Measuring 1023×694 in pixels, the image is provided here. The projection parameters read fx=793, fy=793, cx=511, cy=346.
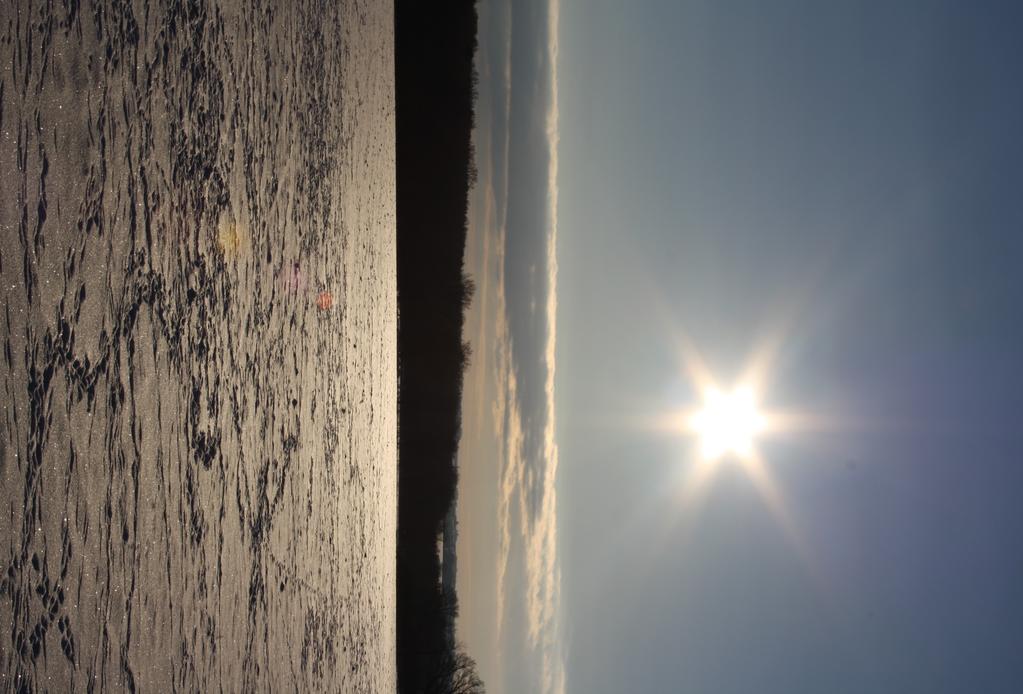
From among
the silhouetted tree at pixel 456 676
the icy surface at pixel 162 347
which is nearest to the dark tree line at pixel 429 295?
the silhouetted tree at pixel 456 676

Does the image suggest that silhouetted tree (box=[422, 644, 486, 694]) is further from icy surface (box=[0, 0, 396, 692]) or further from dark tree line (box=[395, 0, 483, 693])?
icy surface (box=[0, 0, 396, 692])

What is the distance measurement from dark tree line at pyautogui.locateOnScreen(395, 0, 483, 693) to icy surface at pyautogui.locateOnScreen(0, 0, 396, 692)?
27.0 ft

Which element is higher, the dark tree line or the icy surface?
the dark tree line

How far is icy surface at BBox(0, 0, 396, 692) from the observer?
10.3 inches

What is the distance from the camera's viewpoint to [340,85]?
1.02 meters

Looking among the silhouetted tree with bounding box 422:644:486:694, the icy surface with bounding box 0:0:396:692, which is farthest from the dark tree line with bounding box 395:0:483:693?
the icy surface with bounding box 0:0:396:692

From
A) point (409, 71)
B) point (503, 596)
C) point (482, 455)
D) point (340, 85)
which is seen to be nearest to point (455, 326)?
point (482, 455)

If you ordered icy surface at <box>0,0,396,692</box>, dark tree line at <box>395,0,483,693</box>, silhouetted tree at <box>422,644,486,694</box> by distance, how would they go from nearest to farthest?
icy surface at <box>0,0,396,692</box> < dark tree line at <box>395,0,483,693</box> < silhouetted tree at <box>422,644,486,694</box>

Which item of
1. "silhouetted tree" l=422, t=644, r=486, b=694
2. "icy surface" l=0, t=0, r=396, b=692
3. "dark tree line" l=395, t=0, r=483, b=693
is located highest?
"dark tree line" l=395, t=0, r=483, b=693

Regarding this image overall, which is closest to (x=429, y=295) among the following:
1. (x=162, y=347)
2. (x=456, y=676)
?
(x=456, y=676)

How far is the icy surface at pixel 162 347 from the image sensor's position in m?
0.26

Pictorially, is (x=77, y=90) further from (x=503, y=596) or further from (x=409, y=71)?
(x=503, y=596)

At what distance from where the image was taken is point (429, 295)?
32.1 ft

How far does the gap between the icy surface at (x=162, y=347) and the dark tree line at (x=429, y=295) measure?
8237 mm
